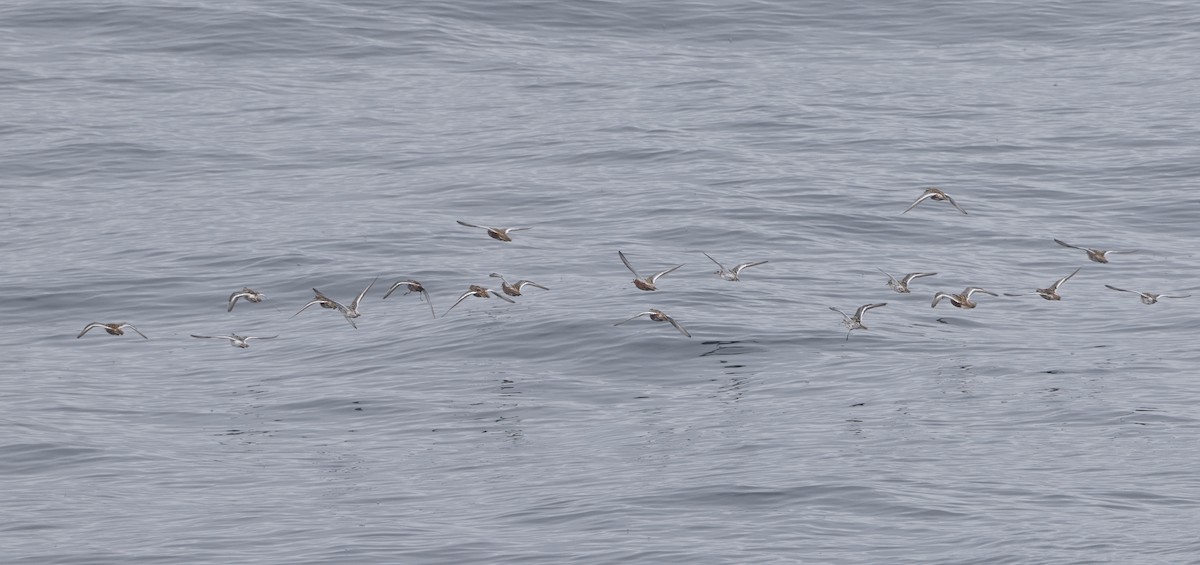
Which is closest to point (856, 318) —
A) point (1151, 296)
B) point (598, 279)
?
point (1151, 296)

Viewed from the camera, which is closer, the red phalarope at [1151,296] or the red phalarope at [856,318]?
the red phalarope at [856,318]

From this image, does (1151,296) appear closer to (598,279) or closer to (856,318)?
(856,318)

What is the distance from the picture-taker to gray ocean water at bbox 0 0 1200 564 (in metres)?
29.0

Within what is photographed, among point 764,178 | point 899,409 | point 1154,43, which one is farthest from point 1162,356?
point 1154,43

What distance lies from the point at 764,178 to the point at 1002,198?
6.00 m

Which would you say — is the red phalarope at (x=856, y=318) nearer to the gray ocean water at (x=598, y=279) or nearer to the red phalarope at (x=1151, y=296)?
the gray ocean water at (x=598, y=279)

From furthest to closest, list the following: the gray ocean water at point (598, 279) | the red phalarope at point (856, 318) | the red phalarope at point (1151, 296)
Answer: the red phalarope at point (1151, 296) → the red phalarope at point (856, 318) → the gray ocean water at point (598, 279)

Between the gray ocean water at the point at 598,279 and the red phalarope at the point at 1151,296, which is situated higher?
the red phalarope at the point at 1151,296

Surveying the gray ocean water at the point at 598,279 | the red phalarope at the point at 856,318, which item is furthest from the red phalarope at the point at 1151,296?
the red phalarope at the point at 856,318

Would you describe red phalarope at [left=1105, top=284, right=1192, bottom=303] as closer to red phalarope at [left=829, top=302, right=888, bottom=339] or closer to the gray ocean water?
the gray ocean water

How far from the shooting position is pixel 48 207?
50.7m

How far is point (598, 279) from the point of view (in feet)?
139

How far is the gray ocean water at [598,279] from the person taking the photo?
29.0 m

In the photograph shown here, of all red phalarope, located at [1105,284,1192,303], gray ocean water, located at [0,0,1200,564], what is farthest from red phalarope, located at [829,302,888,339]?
red phalarope, located at [1105,284,1192,303]
